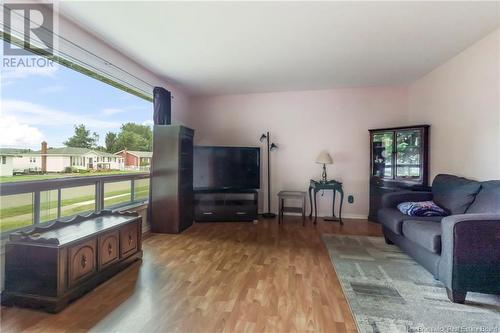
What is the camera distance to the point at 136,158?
331 centimetres

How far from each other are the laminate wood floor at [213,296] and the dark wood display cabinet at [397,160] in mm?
1721

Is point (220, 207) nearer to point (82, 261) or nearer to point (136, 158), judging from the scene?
point (136, 158)

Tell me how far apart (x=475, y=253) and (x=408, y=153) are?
7.53ft

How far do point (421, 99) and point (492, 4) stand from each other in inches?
77.3

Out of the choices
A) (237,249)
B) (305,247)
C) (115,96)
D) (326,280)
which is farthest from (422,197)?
(115,96)

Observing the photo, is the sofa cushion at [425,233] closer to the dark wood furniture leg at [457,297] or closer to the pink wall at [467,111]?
the dark wood furniture leg at [457,297]

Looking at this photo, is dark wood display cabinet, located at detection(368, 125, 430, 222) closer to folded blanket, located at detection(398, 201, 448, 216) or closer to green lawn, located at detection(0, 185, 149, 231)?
folded blanket, located at detection(398, 201, 448, 216)

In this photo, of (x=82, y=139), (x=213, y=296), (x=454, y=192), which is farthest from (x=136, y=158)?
(x=454, y=192)

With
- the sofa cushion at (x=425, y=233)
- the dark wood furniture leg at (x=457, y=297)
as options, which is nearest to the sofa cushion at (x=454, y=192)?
the sofa cushion at (x=425, y=233)

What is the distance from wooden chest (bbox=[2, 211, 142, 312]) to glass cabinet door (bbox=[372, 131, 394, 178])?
3.94 m

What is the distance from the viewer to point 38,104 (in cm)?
207

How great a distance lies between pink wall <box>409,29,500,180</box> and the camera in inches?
92.7

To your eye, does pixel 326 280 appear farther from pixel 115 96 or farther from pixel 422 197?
pixel 115 96

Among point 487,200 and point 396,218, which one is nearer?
point 487,200
